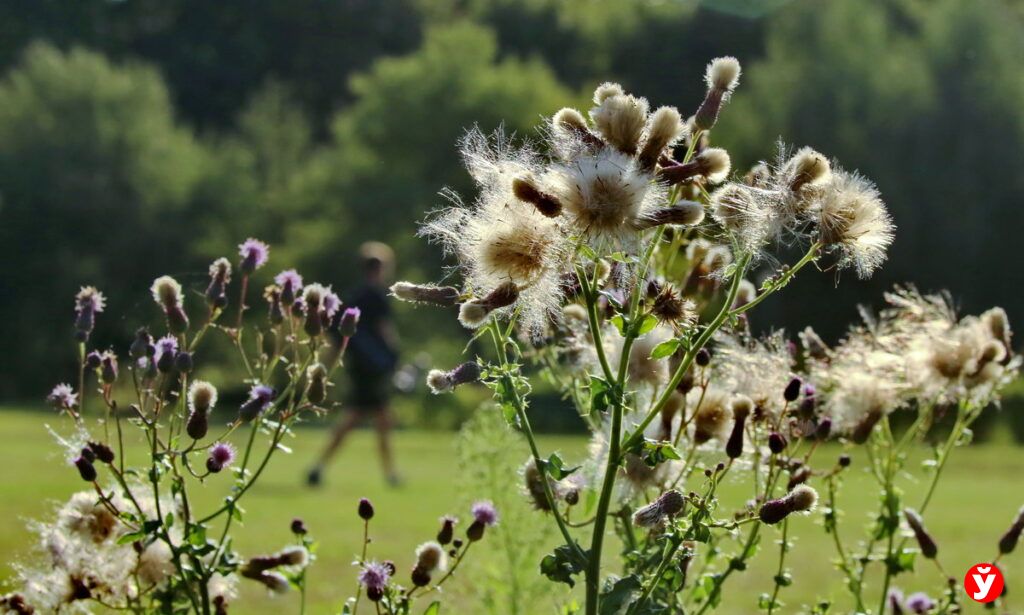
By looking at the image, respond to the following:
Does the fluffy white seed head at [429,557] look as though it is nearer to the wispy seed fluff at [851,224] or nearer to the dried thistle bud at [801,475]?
the dried thistle bud at [801,475]

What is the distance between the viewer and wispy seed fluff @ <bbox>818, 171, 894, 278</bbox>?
2.25m

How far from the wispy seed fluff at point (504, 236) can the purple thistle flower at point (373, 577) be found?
53 centimetres

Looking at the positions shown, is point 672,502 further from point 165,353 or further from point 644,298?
point 165,353

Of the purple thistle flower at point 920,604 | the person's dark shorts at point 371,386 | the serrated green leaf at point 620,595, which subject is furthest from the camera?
the person's dark shorts at point 371,386

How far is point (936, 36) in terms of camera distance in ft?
128

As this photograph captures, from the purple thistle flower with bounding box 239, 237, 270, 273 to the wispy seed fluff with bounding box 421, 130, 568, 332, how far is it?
25.9 inches

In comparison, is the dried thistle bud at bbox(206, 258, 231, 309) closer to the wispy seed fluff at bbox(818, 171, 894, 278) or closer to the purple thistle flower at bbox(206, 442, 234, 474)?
the purple thistle flower at bbox(206, 442, 234, 474)

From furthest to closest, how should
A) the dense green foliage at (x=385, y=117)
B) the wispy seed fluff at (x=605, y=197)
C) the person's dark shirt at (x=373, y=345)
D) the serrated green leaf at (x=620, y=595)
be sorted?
1. the dense green foliage at (x=385, y=117)
2. the person's dark shirt at (x=373, y=345)
3. the serrated green leaf at (x=620, y=595)
4. the wispy seed fluff at (x=605, y=197)

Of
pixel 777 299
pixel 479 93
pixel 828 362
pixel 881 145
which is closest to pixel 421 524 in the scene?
pixel 828 362

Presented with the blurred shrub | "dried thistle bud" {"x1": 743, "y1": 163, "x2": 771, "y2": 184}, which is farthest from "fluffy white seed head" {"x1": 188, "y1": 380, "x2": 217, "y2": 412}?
the blurred shrub

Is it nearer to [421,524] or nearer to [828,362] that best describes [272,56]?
[421,524]

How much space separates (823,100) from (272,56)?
94.0ft

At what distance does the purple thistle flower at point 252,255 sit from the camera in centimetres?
287

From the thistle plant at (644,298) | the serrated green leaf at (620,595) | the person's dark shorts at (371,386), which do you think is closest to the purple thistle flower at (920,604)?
the thistle plant at (644,298)
